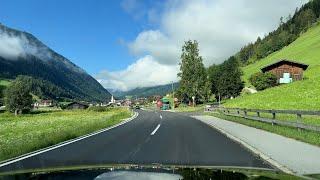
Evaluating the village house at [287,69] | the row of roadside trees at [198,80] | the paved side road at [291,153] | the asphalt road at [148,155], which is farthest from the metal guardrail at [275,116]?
the row of roadside trees at [198,80]

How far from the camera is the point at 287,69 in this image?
101688mm

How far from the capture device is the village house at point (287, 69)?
327 feet

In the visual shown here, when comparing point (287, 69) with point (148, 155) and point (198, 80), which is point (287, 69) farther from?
point (148, 155)

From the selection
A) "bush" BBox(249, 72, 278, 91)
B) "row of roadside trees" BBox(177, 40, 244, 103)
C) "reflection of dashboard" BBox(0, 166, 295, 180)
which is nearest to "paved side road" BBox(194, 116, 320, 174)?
"reflection of dashboard" BBox(0, 166, 295, 180)

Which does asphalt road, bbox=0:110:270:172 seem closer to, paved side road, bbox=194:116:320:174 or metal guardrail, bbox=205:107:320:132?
paved side road, bbox=194:116:320:174

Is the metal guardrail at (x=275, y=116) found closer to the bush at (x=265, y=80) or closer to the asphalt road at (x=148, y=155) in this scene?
the asphalt road at (x=148, y=155)

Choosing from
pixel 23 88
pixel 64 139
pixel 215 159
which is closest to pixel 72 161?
pixel 215 159

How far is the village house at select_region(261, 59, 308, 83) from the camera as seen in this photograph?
99.8 metres

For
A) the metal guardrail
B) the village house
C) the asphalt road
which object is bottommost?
the asphalt road

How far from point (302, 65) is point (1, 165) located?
307 feet

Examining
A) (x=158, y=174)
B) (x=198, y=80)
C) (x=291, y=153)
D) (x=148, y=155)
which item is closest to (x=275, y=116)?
(x=291, y=153)

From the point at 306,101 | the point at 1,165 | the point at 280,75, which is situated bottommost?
the point at 1,165

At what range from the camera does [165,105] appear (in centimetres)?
12644

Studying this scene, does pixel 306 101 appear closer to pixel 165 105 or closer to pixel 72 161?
pixel 72 161
